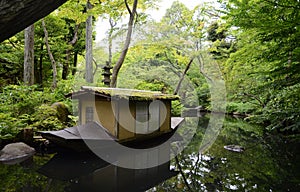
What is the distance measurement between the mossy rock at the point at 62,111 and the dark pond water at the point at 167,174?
258cm

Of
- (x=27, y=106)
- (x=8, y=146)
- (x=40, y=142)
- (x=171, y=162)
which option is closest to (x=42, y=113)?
(x=27, y=106)

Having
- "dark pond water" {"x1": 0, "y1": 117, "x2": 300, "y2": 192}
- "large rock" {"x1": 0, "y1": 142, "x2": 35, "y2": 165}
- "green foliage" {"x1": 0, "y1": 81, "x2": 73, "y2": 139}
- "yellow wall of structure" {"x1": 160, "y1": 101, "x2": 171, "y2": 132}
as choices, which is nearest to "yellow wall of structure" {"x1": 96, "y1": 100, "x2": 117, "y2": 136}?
"dark pond water" {"x1": 0, "y1": 117, "x2": 300, "y2": 192}

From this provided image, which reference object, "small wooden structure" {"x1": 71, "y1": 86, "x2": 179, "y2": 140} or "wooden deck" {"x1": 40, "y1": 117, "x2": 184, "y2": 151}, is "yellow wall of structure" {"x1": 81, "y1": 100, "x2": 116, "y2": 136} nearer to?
"small wooden structure" {"x1": 71, "y1": 86, "x2": 179, "y2": 140}

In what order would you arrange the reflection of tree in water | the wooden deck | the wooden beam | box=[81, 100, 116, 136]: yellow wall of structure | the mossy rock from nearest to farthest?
the wooden beam < the reflection of tree in water < the wooden deck < box=[81, 100, 116, 136]: yellow wall of structure < the mossy rock

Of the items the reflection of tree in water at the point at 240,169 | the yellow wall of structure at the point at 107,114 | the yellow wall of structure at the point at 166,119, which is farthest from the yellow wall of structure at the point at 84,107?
the reflection of tree in water at the point at 240,169

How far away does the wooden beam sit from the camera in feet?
3.47

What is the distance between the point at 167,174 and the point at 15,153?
4066mm

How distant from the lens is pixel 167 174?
5133 millimetres

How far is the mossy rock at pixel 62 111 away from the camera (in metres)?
8.88

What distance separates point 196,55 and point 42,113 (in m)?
10.5

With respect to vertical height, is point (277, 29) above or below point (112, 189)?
above

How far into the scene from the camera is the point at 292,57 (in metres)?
3.93

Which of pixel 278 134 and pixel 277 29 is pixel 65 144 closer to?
Answer: pixel 277 29

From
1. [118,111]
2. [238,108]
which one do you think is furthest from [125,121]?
[238,108]
